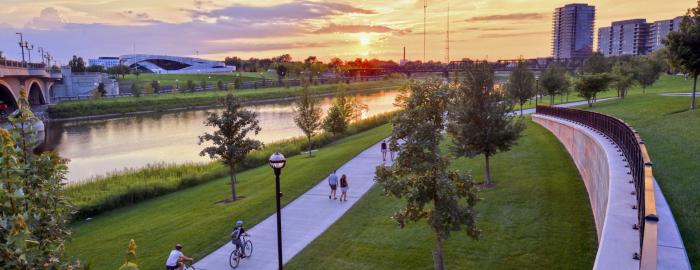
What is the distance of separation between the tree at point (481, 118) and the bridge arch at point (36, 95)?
243ft

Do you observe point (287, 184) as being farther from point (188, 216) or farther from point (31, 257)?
point (31, 257)

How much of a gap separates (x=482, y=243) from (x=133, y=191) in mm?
17519

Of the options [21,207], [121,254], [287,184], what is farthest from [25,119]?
[287,184]

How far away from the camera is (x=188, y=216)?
18.0 m

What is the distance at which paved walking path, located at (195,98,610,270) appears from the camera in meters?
13.3

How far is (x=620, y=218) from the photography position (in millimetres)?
8023

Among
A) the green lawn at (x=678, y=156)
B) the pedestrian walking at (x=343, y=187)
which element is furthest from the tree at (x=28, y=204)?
the pedestrian walking at (x=343, y=187)

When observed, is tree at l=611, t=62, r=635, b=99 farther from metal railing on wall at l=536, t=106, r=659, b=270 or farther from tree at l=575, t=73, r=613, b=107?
metal railing on wall at l=536, t=106, r=659, b=270

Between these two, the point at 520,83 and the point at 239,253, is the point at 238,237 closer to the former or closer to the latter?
the point at 239,253

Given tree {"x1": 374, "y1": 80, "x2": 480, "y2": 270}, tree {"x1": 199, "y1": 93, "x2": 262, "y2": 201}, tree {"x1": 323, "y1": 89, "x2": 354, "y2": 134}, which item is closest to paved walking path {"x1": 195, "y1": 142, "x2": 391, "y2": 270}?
tree {"x1": 199, "y1": 93, "x2": 262, "y2": 201}

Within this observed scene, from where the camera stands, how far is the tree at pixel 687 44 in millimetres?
22391

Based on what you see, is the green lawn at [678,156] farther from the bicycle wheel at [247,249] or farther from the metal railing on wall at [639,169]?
the bicycle wheel at [247,249]

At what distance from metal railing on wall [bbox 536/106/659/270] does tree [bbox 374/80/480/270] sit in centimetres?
343

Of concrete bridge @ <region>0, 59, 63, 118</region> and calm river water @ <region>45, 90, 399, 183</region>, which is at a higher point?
concrete bridge @ <region>0, 59, 63, 118</region>
